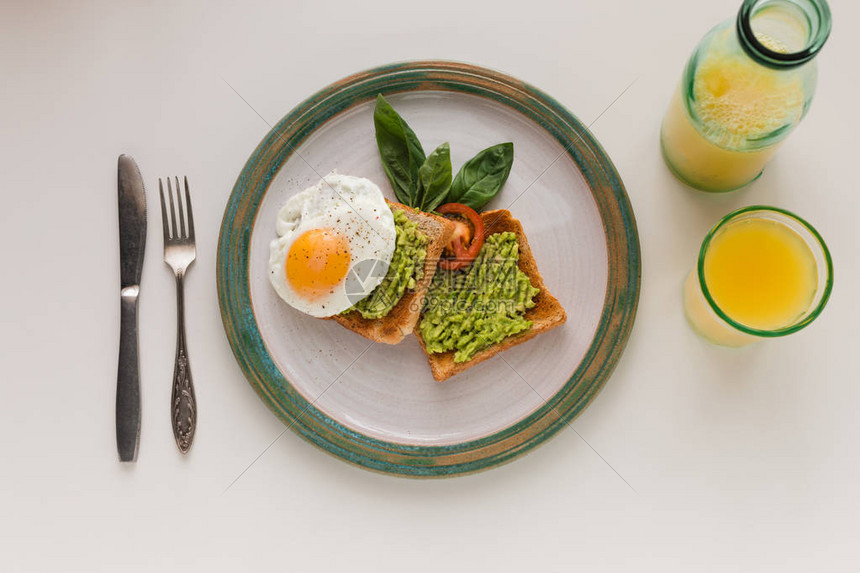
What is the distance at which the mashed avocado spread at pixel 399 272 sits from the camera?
7.85 ft

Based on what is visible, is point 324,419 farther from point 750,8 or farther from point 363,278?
point 750,8

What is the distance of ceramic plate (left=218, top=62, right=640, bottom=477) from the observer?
241cm

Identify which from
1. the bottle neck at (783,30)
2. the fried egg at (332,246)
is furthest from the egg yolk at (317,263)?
the bottle neck at (783,30)

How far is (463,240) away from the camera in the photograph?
8.00 ft

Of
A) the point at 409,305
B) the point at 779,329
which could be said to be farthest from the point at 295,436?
the point at 779,329

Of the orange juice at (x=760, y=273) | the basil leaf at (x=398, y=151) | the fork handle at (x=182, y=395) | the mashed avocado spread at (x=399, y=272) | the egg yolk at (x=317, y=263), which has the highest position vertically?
the basil leaf at (x=398, y=151)

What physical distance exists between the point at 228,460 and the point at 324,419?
501mm

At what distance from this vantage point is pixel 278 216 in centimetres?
250

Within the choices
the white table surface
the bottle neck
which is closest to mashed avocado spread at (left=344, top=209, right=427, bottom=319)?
the white table surface

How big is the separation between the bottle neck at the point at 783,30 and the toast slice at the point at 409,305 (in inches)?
46.4

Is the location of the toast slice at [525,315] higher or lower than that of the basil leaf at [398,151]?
lower

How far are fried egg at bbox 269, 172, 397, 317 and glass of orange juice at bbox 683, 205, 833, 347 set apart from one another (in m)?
1.23

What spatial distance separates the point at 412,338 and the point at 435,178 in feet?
2.14

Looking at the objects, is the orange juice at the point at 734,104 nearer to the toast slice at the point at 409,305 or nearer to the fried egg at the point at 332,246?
the toast slice at the point at 409,305
